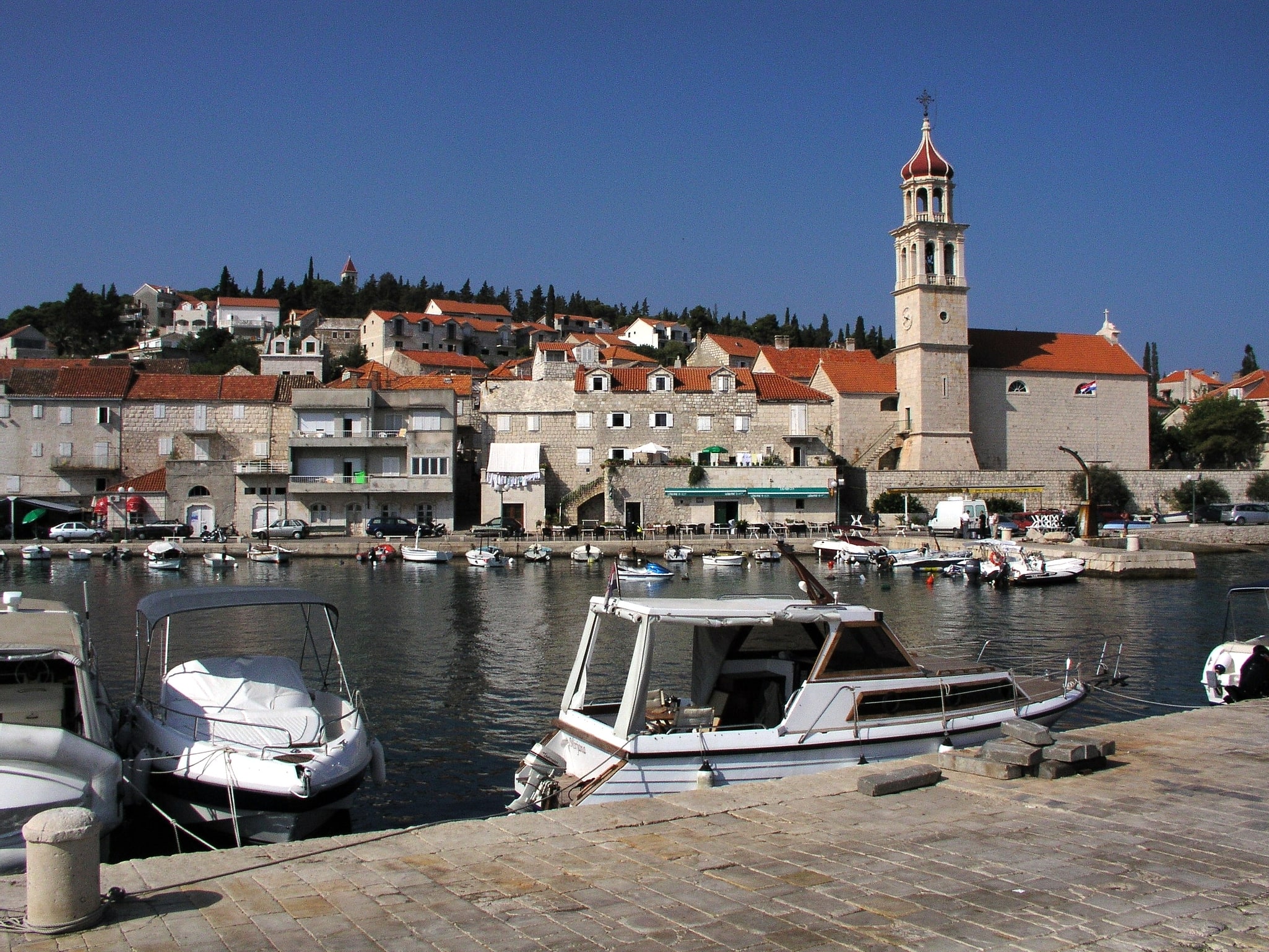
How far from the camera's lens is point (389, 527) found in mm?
53906

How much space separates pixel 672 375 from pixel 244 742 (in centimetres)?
4831

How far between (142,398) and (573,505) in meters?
25.1

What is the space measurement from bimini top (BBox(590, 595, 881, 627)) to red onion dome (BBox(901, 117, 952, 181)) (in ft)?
177

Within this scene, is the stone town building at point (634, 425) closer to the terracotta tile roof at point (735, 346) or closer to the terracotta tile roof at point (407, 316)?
the terracotta tile roof at point (735, 346)

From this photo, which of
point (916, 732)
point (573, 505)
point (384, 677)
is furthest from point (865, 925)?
point (573, 505)

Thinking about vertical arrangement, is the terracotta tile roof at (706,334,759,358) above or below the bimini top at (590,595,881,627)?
above

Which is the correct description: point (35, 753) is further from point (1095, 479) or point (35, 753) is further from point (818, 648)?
point (1095, 479)

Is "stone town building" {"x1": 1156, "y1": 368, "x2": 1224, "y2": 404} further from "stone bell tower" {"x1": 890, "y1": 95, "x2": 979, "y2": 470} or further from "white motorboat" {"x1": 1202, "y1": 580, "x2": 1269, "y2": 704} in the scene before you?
"white motorboat" {"x1": 1202, "y1": 580, "x2": 1269, "y2": 704}

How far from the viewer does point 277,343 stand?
85062 mm

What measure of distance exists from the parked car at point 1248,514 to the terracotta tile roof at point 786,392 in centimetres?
2384

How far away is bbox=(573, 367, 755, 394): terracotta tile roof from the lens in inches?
2318

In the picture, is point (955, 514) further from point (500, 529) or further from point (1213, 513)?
point (500, 529)

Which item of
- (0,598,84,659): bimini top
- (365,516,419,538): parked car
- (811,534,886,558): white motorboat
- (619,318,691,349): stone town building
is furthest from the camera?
(619,318,691,349): stone town building

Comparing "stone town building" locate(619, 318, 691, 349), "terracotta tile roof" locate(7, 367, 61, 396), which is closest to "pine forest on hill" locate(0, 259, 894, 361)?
"stone town building" locate(619, 318, 691, 349)
